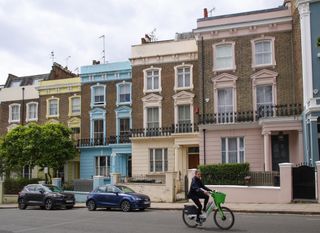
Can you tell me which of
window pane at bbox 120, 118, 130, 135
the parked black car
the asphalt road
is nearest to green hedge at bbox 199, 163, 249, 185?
the asphalt road

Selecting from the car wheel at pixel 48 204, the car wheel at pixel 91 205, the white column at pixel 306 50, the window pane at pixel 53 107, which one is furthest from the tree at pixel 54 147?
the white column at pixel 306 50

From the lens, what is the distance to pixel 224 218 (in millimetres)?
14031

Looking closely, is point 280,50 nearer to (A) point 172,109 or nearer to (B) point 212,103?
(B) point 212,103

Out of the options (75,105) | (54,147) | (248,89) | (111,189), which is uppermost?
(75,105)

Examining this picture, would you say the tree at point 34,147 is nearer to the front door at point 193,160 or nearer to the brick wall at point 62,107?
the brick wall at point 62,107

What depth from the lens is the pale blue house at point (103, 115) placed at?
37.9 metres

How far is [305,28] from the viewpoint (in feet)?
84.3

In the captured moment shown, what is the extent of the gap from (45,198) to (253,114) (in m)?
13.8

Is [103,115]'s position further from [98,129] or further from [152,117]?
[152,117]

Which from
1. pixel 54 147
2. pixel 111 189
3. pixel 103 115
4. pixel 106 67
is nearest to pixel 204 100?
pixel 111 189

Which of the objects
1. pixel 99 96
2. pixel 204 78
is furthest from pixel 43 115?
pixel 204 78

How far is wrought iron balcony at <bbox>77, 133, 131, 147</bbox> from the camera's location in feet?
123

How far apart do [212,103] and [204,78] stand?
5.91ft

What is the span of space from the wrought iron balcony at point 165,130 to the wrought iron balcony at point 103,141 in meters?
2.10
